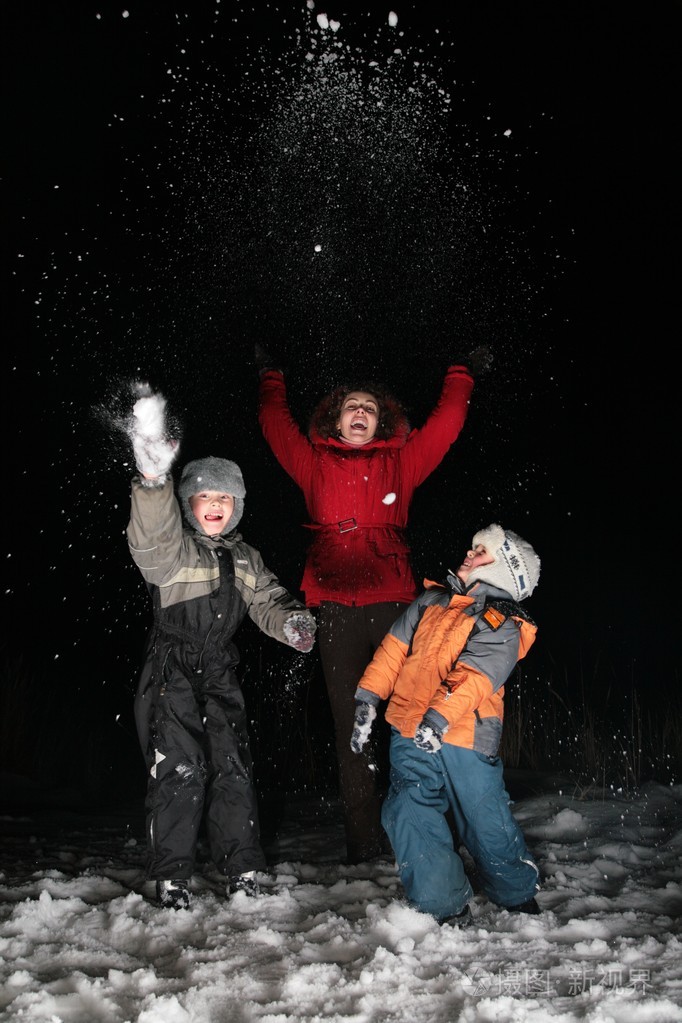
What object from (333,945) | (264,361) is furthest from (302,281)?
(333,945)

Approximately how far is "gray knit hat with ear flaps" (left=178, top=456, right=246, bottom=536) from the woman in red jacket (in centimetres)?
42

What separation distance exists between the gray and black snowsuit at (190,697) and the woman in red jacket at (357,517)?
0.34 meters

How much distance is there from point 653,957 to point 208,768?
5.21 feet

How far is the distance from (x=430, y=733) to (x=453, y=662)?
0.33m

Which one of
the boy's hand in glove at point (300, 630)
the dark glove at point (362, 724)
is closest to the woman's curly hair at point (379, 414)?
the boy's hand in glove at point (300, 630)

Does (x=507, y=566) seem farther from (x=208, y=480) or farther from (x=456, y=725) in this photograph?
(x=208, y=480)

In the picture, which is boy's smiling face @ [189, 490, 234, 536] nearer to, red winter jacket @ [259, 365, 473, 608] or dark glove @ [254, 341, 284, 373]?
red winter jacket @ [259, 365, 473, 608]

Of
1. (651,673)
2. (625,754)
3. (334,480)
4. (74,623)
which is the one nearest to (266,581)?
(334,480)

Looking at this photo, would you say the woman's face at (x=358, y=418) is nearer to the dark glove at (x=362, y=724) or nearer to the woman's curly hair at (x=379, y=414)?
the woman's curly hair at (x=379, y=414)

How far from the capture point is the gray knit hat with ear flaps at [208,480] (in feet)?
10.5

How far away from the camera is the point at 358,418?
3.59 metres

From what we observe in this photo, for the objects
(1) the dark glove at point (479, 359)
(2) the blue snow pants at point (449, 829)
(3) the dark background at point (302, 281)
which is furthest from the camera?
(3) the dark background at point (302, 281)

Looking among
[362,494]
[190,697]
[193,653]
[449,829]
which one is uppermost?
[362,494]

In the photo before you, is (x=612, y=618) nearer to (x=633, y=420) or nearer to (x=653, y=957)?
(x=633, y=420)
